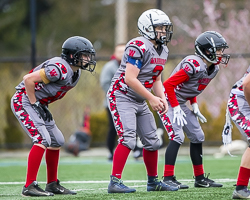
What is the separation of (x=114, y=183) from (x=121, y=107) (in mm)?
726

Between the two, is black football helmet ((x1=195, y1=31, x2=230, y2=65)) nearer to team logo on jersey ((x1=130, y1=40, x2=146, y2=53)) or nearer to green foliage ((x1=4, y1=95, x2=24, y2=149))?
team logo on jersey ((x1=130, y1=40, x2=146, y2=53))

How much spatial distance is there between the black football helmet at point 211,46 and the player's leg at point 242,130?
99 cm

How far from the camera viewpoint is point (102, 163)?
8.98 meters

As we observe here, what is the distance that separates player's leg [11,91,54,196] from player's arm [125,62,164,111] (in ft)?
3.15

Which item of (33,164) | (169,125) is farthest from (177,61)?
(33,164)

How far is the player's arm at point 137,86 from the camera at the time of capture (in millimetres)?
4996

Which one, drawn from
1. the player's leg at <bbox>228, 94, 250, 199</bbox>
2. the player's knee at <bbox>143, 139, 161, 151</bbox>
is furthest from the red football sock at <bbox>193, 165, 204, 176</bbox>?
the player's leg at <bbox>228, 94, 250, 199</bbox>

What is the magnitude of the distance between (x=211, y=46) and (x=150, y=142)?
1246 mm

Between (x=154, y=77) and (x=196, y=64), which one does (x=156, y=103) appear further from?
(x=196, y=64)

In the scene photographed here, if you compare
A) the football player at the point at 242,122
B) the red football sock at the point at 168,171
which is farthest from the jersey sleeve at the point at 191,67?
the red football sock at the point at 168,171

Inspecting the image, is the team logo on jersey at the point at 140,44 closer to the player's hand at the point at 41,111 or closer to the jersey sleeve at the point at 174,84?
the jersey sleeve at the point at 174,84

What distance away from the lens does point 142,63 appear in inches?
203

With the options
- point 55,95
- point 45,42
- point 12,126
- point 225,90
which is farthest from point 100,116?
point 55,95

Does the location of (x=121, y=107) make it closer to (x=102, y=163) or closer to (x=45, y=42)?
(x=102, y=163)
